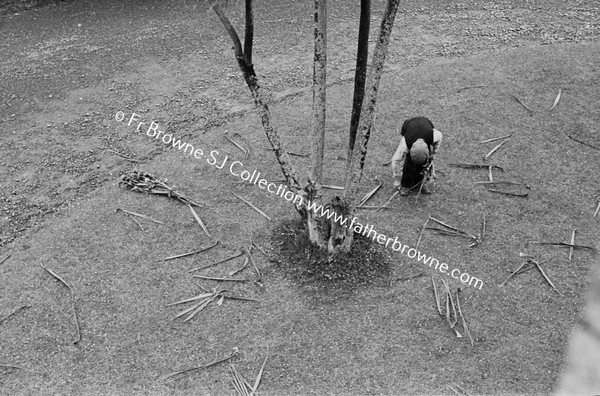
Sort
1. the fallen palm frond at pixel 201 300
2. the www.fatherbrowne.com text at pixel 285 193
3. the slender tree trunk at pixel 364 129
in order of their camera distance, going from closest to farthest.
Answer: the slender tree trunk at pixel 364 129, the fallen palm frond at pixel 201 300, the www.fatherbrowne.com text at pixel 285 193

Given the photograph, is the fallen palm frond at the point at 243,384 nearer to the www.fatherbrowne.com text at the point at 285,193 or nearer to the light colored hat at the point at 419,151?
the www.fatherbrowne.com text at the point at 285,193

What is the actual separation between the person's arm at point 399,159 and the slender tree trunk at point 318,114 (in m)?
1.00

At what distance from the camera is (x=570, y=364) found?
4180 millimetres

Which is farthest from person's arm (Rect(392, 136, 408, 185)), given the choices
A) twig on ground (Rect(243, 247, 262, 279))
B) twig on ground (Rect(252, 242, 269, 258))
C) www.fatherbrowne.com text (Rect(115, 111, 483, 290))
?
twig on ground (Rect(243, 247, 262, 279))

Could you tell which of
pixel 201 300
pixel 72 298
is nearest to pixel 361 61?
pixel 201 300

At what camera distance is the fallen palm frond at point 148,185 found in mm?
5680

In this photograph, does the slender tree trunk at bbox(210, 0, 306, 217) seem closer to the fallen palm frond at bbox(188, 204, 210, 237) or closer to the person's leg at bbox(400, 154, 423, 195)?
the fallen palm frond at bbox(188, 204, 210, 237)

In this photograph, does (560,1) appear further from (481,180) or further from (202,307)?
(202,307)

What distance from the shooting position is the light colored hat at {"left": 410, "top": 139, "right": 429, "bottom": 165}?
5250 mm

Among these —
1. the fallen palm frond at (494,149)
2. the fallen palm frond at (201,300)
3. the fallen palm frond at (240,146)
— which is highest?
the fallen palm frond at (240,146)

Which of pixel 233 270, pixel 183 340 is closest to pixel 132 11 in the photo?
pixel 233 270

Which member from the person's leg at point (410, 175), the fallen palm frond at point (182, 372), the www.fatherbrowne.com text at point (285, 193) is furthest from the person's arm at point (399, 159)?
the fallen palm frond at point (182, 372)

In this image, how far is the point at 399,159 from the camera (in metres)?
5.58

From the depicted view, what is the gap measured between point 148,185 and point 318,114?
2053 millimetres
